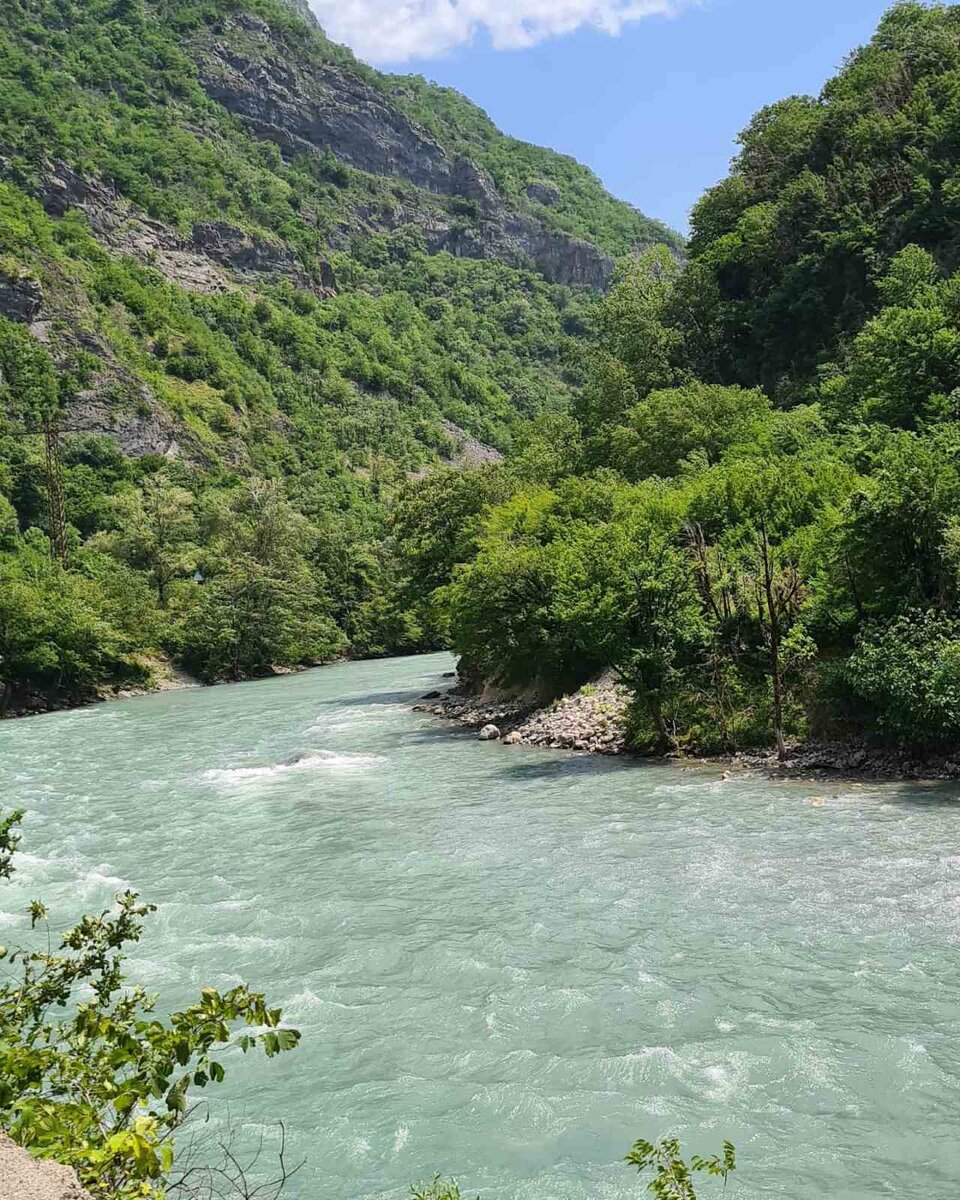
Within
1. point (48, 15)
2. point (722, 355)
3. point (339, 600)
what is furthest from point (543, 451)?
point (48, 15)

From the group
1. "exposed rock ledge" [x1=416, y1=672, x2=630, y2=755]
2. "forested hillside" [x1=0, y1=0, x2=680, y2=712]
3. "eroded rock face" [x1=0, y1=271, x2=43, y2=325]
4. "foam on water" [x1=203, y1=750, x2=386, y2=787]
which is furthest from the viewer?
"eroded rock face" [x1=0, y1=271, x2=43, y2=325]

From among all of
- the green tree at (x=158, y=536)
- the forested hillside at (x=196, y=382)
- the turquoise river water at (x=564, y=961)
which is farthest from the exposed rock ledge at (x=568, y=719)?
the green tree at (x=158, y=536)

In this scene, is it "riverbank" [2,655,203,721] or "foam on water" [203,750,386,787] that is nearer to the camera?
"foam on water" [203,750,386,787]

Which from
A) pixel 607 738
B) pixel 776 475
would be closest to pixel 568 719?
pixel 607 738

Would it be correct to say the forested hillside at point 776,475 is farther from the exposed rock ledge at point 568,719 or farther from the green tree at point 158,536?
the green tree at point 158,536

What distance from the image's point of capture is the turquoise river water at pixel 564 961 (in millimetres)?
7750

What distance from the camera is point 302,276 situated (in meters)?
162

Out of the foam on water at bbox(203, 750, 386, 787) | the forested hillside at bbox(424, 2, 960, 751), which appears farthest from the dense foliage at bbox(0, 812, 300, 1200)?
the foam on water at bbox(203, 750, 386, 787)

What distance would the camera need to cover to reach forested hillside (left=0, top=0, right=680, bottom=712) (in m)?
63.9

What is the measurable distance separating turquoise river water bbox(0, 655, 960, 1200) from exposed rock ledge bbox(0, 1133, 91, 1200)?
3705mm

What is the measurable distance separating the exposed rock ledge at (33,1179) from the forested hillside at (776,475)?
1730cm

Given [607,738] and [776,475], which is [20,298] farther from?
[607,738]

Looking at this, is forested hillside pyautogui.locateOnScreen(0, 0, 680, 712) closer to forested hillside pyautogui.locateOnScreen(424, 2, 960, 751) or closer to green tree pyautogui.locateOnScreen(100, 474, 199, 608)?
green tree pyautogui.locateOnScreen(100, 474, 199, 608)

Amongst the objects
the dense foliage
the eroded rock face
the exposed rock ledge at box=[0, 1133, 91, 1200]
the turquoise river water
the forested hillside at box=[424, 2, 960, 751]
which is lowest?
the turquoise river water
